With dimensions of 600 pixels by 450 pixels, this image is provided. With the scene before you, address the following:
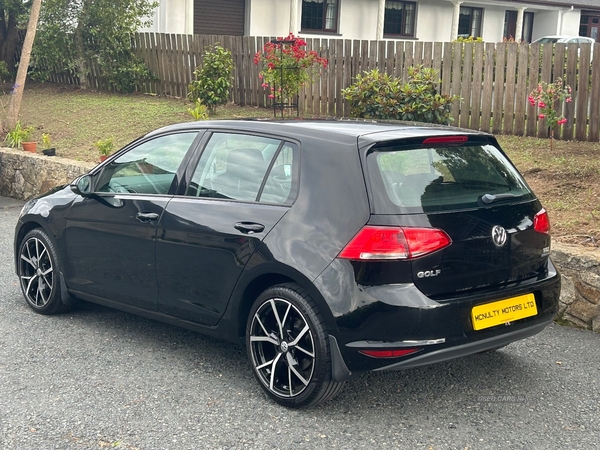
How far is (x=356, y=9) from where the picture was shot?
30328 millimetres

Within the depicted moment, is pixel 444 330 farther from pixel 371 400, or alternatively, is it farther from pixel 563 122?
pixel 563 122

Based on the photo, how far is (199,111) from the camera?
14.9 meters

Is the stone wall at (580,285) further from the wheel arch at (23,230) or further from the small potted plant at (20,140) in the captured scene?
the small potted plant at (20,140)

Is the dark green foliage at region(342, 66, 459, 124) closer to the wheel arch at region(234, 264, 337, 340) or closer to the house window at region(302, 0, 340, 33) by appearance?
the wheel arch at region(234, 264, 337, 340)

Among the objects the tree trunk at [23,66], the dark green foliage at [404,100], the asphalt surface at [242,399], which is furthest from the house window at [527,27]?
the asphalt surface at [242,399]

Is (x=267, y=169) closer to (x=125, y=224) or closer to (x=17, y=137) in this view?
(x=125, y=224)

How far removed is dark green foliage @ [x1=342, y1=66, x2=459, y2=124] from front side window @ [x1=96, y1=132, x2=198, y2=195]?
6.22 metres

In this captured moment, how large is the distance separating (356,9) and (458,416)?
27.5 meters

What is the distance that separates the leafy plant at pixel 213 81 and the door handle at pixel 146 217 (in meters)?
10.6

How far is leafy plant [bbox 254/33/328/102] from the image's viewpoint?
14.2 m

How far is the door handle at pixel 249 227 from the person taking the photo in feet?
14.9

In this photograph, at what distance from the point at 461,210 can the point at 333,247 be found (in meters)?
0.71

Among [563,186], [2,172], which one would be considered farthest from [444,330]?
[2,172]

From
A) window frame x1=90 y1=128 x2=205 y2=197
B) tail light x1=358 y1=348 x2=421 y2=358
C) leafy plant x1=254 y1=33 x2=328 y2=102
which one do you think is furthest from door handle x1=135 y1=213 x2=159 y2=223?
leafy plant x1=254 y1=33 x2=328 y2=102
